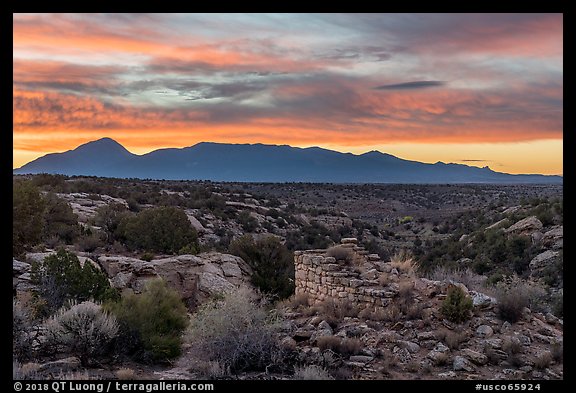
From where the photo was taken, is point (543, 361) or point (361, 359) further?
point (361, 359)

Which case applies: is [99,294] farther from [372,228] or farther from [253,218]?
[372,228]

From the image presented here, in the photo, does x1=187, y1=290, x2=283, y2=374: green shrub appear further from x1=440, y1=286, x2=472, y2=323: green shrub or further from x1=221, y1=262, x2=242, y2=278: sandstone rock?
x1=221, y1=262, x2=242, y2=278: sandstone rock

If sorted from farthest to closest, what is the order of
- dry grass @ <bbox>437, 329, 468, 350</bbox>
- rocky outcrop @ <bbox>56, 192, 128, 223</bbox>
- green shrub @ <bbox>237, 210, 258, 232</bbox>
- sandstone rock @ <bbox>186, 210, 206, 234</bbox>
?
green shrub @ <bbox>237, 210, 258, 232</bbox>
sandstone rock @ <bbox>186, 210, 206, 234</bbox>
rocky outcrop @ <bbox>56, 192, 128, 223</bbox>
dry grass @ <bbox>437, 329, 468, 350</bbox>

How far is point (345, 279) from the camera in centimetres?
1207

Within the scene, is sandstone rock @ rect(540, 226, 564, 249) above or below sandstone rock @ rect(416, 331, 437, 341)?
above

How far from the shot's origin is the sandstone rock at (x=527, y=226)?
23.3m

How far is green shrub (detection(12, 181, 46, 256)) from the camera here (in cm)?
1579

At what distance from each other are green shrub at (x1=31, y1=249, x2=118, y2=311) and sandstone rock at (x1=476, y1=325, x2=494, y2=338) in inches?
314

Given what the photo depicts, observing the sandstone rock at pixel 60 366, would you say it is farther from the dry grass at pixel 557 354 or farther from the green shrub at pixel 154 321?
the dry grass at pixel 557 354

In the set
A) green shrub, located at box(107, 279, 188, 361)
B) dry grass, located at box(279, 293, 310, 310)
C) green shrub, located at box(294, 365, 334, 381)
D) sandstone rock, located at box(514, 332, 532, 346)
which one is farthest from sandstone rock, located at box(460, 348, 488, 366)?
green shrub, located at box(107, 279, 188, 361)

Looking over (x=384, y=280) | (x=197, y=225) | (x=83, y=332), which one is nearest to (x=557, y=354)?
(x=384, y=280)

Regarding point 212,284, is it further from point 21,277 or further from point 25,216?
point 25,216

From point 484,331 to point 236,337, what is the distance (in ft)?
15.4

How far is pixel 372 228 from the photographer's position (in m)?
41.0
